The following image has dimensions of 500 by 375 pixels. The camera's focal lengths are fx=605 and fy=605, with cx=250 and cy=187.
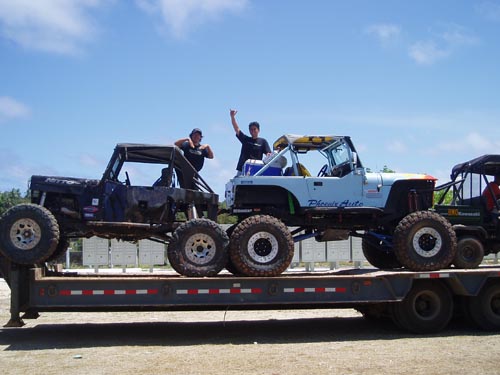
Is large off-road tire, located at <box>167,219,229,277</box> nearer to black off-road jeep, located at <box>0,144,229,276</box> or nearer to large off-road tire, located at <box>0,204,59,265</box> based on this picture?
black off-road jeep, located at <box>0,144,229,276</box>

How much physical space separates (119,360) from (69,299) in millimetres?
1590

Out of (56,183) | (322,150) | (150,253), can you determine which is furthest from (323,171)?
(150,253)

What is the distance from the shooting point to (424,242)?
33.3 ft

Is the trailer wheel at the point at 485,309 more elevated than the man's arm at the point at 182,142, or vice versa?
the man's arm at the point at 182,142

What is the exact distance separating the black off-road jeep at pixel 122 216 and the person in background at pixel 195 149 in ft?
1.69

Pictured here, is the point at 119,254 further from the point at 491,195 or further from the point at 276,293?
the point at 491,195

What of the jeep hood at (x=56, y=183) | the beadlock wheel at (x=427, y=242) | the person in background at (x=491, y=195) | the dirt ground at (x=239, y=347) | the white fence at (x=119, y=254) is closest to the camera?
the dirt ground at (x=239, y=347)

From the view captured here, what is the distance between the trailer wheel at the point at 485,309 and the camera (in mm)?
10125

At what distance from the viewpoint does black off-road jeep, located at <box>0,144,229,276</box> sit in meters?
9.16

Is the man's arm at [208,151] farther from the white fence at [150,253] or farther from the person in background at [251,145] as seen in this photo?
the white fence at [150,253]

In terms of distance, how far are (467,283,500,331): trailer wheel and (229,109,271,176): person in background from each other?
4434 mm

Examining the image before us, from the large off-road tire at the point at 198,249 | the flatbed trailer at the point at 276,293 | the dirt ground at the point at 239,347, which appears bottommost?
the dirt ground at the point at 239,347

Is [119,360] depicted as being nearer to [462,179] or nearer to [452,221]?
[452,221]

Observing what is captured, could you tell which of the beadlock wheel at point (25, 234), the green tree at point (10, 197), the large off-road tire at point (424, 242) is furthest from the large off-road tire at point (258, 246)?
the green tree at point (10, 197)
